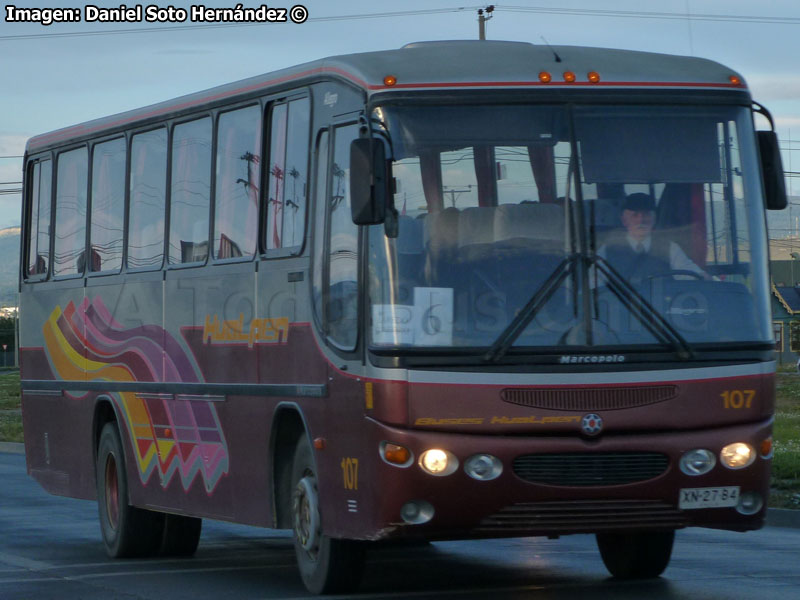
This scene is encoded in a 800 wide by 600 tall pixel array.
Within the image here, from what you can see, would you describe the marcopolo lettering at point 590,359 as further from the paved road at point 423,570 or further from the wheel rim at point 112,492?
the wheel rim at point 112,492

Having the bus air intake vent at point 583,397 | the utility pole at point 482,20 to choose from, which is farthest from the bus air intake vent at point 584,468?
the utility pole at point 482,20

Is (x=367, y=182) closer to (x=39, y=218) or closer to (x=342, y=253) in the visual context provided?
(x=342, y=253)

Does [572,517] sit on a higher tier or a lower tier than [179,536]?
higher

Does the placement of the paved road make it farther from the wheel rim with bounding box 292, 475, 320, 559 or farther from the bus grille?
the bus grille

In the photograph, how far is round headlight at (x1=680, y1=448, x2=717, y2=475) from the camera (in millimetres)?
9891

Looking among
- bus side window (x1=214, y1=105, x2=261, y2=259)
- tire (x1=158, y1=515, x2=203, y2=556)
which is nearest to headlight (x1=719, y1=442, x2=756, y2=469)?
bus side window (x1=214, y1=105, x2=261, y2=259)

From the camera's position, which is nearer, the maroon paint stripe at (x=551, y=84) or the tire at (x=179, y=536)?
the maroon paint stripe at (x=551, y=84)

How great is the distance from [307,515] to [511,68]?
3018mm

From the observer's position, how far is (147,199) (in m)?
14.2

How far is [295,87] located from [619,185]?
244cm

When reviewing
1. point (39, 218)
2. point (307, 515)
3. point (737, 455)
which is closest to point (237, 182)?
point (307, 515)

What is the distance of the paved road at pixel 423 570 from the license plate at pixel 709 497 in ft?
2.96

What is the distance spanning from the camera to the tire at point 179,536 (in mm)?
14602

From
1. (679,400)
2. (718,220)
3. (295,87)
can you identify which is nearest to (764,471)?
(679,400)
